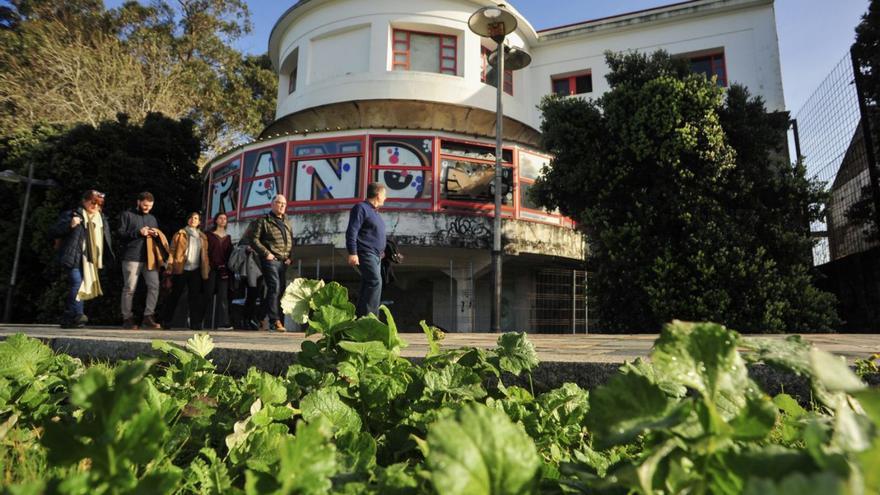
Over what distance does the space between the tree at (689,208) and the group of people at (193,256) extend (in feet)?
16.1

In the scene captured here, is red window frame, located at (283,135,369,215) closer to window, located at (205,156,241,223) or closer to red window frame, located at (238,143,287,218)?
red window frame, located at (238,143,287,218)

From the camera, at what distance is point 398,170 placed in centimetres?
1308

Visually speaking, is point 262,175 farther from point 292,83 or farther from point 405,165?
point 292,83

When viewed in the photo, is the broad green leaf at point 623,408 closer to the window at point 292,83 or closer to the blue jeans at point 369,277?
the blue jeans at point 369,277

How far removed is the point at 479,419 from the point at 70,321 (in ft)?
25.9

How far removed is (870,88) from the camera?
902 centimetres

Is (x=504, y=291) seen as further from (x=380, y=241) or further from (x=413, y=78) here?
(x=380, y=241)

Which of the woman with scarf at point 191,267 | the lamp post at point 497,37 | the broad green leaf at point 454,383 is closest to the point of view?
the broad green leaf at point 454,383

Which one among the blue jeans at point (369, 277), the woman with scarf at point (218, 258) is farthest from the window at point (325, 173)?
the blue jeans at point (369, 277)

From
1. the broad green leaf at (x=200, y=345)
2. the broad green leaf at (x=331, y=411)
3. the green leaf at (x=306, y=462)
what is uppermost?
the broad green leaf at (x=200, y=345)

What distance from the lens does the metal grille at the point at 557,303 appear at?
1424 centimetres

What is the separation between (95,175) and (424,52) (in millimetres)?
10897

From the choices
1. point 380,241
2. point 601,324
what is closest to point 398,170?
point 601,324

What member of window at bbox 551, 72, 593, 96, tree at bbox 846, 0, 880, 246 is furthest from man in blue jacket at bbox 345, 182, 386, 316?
window at bbox 551, 72, 593, 96
